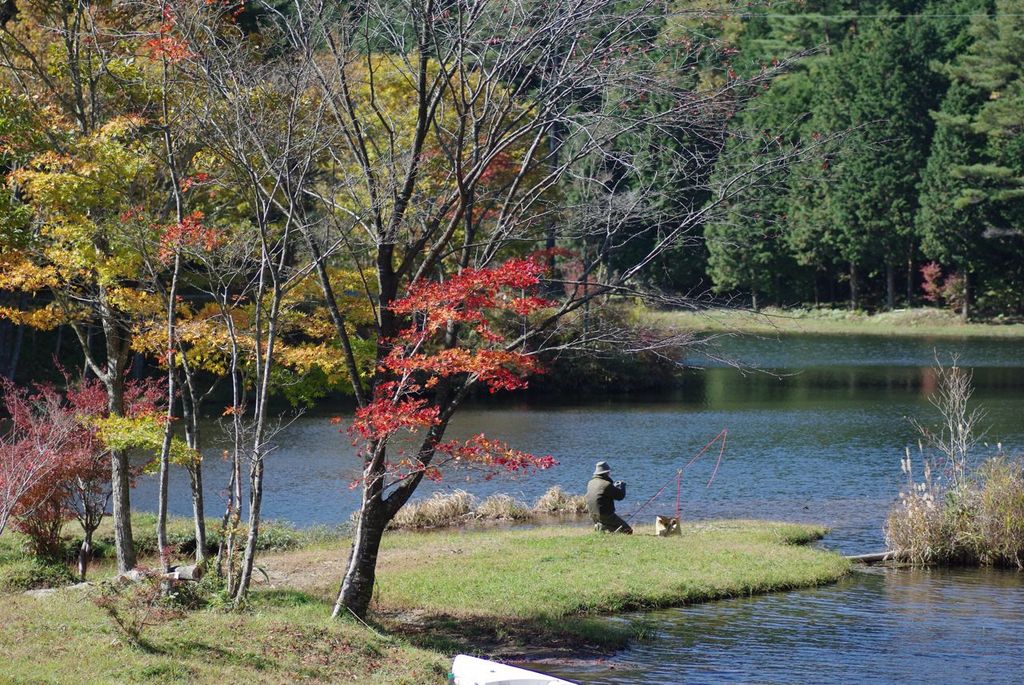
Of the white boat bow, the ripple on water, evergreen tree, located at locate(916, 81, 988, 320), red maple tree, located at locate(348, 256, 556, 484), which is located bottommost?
the ripple on water

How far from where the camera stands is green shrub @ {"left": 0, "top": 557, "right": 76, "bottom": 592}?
47.0 feet

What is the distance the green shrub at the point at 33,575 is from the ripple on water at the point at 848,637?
22.0ft

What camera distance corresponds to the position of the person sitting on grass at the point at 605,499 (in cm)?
1788

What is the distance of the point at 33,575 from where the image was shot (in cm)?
1480

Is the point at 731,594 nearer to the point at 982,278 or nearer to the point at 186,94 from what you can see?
the point at 186,94

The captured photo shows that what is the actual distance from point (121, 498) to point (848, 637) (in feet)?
29.8

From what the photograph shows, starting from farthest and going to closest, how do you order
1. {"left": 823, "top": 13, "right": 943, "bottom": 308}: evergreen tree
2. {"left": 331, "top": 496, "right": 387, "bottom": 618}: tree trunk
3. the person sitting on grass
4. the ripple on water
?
{"left": 823, "top": 13, "right": 943, "bottom": 308}: evergreen tree, the person sitting on grass, {"left": 331, "top": 496, "right": 387, "bottom": 618}: tree trunk, the ripple on water

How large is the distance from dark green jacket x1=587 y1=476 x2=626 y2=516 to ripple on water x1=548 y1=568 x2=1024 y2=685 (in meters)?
3.32

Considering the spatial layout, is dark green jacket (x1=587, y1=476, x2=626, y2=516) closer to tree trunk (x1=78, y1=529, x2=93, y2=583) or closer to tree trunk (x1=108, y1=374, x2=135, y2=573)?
tree trunk (x1=108, y1=374, x2=135, y2=573)

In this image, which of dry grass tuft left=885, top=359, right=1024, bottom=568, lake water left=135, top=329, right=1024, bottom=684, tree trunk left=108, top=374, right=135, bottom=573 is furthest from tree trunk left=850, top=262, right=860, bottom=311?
tree trunk left=108, top=374, right=135, bottom=573

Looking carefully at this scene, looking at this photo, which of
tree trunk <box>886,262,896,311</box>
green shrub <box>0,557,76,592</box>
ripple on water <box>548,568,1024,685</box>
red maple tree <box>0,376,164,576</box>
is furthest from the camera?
tree trunk <box>886,262,896,311</box>

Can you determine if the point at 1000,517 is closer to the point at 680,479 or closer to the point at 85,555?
the point at 680,479

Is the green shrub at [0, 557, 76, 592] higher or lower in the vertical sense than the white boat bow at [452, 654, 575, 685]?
lower

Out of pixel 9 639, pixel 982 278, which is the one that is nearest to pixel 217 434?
pixel 9 639
